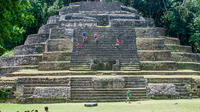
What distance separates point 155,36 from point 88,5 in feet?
37.3

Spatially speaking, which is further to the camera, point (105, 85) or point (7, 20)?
point (105, 85)

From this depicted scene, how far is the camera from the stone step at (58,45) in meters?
22.4

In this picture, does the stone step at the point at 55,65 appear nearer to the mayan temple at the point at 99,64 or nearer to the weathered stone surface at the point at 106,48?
the mayan temple at the point at 99,64

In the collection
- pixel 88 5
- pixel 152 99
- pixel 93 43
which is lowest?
pixel 152 99

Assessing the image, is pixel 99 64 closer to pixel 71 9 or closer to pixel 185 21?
pixel 185 21

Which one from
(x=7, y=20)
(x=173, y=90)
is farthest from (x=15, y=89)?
(x=7, y=20)

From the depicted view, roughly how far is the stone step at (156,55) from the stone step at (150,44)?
42.6 inches

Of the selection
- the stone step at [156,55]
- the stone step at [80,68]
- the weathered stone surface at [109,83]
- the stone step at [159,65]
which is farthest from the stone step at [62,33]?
the weathered stone surface at [109,83]

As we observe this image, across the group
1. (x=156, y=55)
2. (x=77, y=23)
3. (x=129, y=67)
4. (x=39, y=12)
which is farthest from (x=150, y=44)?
(x=39, y=12)

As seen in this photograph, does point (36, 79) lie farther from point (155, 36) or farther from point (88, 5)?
point (88, 5)

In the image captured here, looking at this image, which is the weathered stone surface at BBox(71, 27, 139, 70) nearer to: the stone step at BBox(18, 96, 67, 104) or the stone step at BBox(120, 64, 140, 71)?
the stone step at BBox(120, 64, 140, 71)

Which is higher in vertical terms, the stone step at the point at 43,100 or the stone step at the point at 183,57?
the stone step at the point at 183,57

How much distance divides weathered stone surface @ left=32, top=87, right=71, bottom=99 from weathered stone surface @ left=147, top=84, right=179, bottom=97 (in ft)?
15.1

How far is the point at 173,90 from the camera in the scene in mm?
17141
